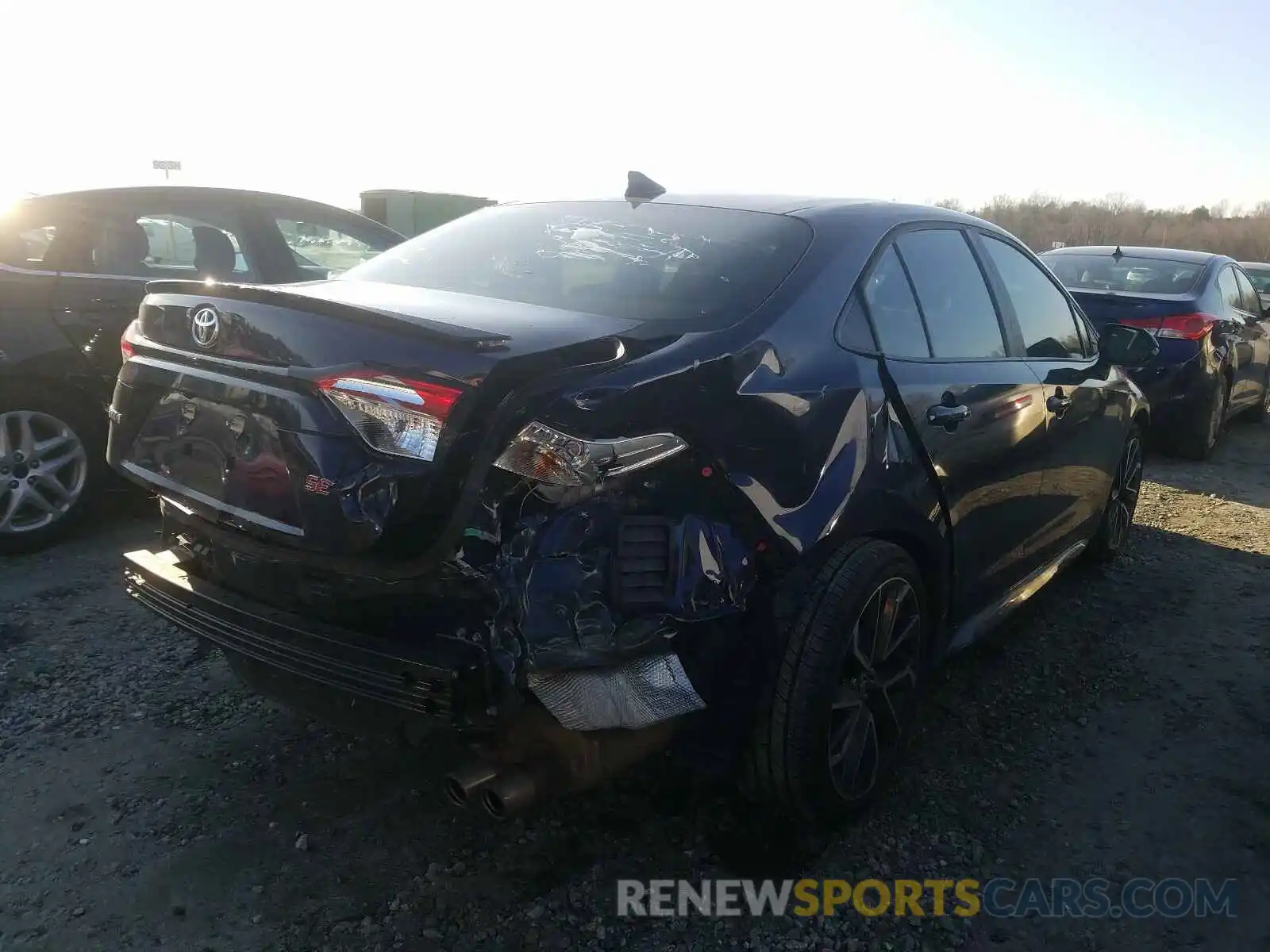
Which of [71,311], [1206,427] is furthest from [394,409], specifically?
[1206,427]

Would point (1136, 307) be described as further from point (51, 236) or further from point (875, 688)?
point (51, 236)

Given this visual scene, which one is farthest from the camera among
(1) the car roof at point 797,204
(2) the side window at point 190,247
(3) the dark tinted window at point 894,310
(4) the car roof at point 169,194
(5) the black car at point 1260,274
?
(5) the black car at point 1260,274

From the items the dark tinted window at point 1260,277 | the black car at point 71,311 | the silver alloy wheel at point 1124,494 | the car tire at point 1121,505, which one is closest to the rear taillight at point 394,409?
the black car at point 71,311

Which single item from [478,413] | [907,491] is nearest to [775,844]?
[907,491]

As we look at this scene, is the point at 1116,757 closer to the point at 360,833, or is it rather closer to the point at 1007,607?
the point at 1007,607

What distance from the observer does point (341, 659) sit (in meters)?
2.17

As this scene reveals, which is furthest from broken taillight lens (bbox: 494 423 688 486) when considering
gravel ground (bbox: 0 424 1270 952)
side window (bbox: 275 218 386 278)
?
side window (bbox: 275 218 386 278)

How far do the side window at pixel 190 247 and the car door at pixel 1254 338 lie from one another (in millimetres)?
7561

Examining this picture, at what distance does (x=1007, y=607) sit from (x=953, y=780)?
0.76 metres

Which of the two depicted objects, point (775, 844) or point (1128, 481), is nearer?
point (775, 844)

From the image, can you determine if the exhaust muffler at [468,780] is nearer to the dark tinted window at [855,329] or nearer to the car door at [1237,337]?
the dark tinted window at [855,329]

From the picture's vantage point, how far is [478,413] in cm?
202

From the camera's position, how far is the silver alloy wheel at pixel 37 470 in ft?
14.7

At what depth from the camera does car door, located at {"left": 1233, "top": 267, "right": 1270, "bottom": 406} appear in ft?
27.6
